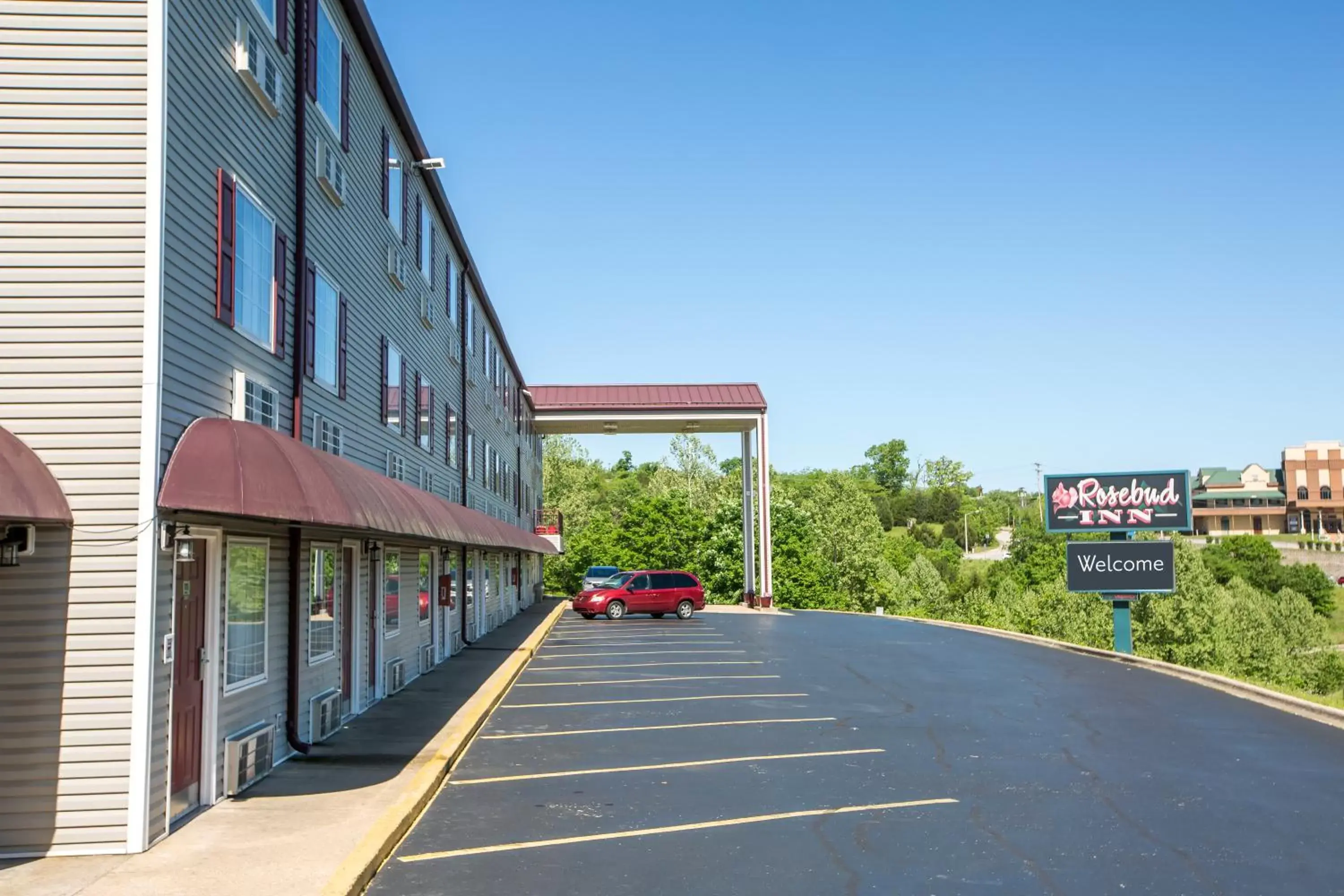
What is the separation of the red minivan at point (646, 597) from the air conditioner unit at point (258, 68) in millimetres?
27306

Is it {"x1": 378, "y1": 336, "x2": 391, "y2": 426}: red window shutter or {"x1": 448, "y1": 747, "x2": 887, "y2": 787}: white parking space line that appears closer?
{"x1": 448, "y1": 747, "x2": 887, "y2": 787}: white parking space line

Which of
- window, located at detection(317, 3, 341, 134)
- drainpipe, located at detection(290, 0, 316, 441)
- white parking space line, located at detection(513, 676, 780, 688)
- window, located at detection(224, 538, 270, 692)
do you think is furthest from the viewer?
white parking space line, located at detection(513, 676, 780, 688)

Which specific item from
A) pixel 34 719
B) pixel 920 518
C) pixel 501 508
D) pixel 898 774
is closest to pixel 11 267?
pixel 34 719

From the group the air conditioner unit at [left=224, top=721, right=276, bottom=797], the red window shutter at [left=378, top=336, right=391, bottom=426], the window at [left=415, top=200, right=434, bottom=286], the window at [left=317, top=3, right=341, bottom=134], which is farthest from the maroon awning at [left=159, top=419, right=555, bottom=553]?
the window at [left=415, top=200, right=434, bottom=286]

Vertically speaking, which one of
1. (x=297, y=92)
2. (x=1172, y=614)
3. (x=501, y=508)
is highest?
(x=297, y=92)

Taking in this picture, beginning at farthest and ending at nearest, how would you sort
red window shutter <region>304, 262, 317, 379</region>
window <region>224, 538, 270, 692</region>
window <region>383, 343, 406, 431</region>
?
window <region>383, 343, 406, 431</region> < red window shutter <region>304, 262, 317, 379</region> < window <region>224, 538, 270, 692</region>

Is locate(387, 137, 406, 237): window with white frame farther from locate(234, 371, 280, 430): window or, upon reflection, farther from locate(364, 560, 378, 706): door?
locate(234, 371, 280, 430): window

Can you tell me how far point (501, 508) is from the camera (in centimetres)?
3481

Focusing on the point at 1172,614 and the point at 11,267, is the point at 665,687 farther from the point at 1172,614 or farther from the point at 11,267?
the point at 1172,614

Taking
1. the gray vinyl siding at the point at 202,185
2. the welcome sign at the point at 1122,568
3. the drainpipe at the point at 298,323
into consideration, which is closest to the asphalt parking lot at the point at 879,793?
the drainpipe at the point at 298,323

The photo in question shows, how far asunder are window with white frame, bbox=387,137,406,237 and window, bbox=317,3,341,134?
326 centimetres

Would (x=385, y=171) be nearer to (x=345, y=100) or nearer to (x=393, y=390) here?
(x=345, y=100)

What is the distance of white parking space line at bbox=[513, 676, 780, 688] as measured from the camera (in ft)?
62.6

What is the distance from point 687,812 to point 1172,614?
39568 mm
